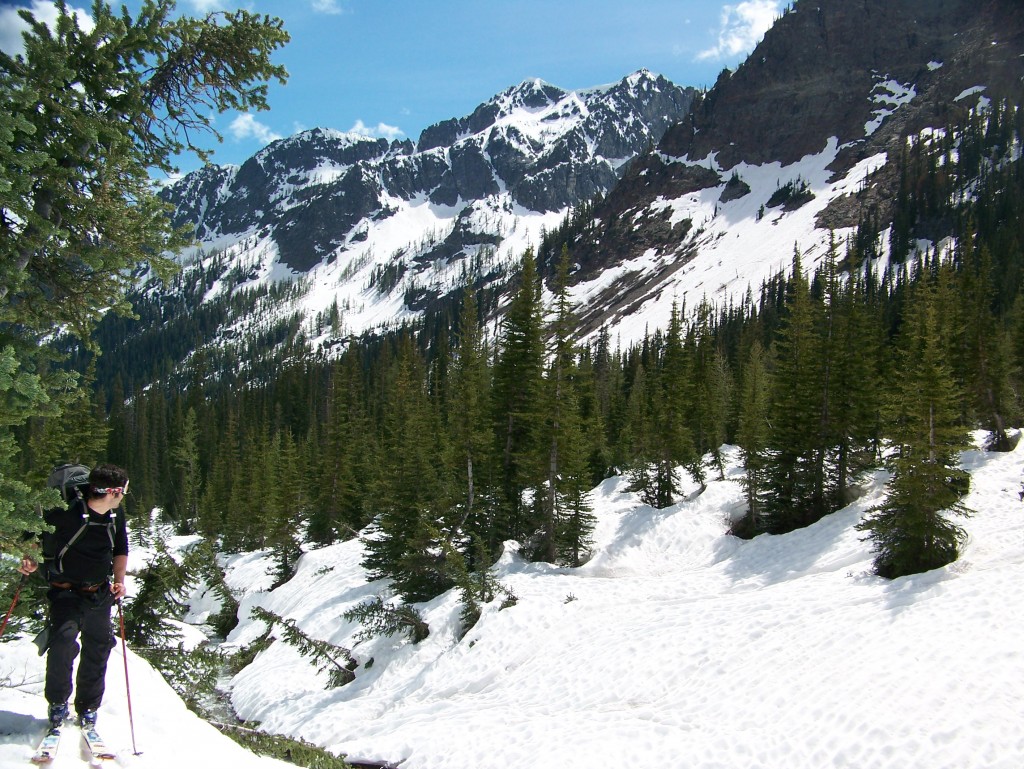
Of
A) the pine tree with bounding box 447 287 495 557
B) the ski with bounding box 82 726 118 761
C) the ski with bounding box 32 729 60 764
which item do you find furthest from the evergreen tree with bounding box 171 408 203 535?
the ski with bounding box 32 729 60 764

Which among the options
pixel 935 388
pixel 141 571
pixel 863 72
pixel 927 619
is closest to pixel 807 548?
pixel 935 388

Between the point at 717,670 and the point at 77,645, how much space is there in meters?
11.2

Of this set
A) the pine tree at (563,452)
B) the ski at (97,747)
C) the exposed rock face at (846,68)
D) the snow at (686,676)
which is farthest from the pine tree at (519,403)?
the exposed rock face at (846,68)

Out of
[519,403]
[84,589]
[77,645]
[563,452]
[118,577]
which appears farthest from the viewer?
[519,403]

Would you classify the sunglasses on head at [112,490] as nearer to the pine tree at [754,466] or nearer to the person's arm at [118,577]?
the person's arm at [118,577]

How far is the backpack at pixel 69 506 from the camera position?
215 inches

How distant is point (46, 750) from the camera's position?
4672 mm

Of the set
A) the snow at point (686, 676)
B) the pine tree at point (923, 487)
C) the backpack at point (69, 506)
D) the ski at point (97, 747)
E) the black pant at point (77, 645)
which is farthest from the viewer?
the pine tree at point (923, 487)

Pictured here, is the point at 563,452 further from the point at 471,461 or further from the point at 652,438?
the point at 652,438

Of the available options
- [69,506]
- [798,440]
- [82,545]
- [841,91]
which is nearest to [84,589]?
[82,545]

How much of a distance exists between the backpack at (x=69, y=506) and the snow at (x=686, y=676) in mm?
1318

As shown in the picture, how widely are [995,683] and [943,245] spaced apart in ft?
413

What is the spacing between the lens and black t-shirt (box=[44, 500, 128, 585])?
5.50 metres

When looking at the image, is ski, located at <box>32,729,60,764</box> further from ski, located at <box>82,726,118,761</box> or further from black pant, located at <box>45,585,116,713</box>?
black pant, located at <box>45,585,116,713</box>
